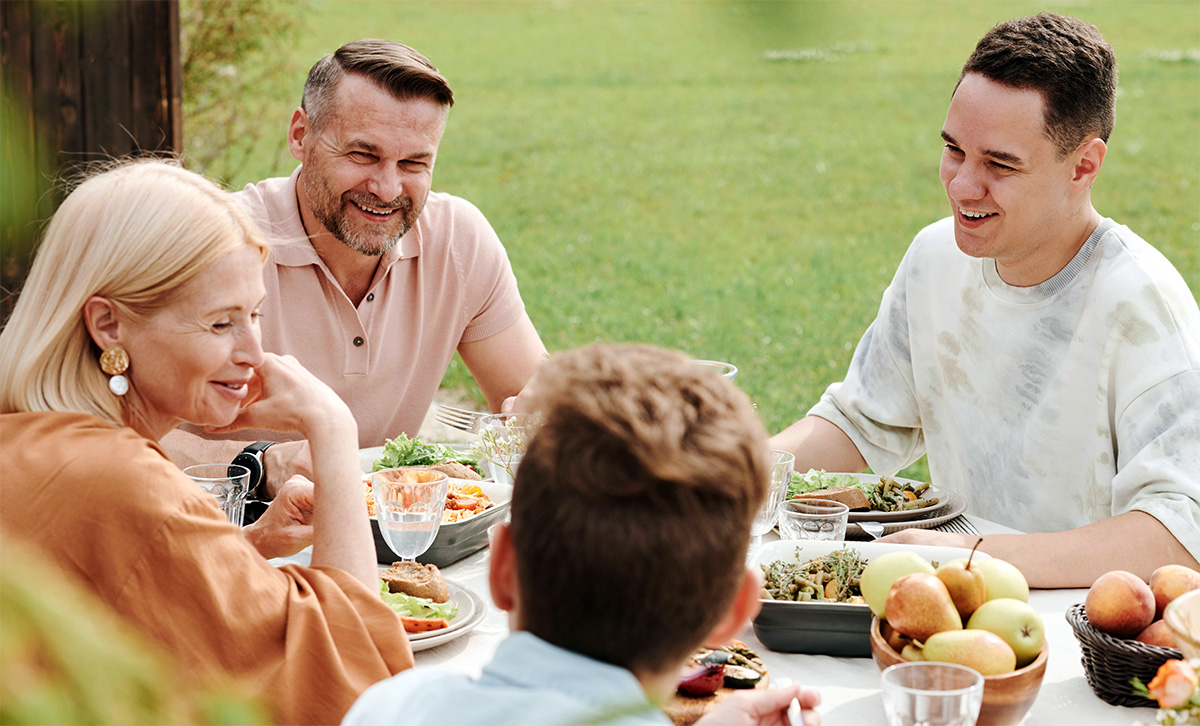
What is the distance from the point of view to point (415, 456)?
8.63 ft

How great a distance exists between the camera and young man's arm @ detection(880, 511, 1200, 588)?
206 centimetres

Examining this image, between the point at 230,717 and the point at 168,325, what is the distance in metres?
1.51

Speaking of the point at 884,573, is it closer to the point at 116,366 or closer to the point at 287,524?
the point at 287,524

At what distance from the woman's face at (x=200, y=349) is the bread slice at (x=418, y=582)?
0.40m

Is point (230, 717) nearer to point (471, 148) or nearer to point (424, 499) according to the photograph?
point (424, 499)

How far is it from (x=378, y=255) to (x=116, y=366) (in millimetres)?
1599

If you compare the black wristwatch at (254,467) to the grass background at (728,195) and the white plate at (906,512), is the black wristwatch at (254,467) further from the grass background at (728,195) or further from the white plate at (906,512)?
the grass background at (728,195)

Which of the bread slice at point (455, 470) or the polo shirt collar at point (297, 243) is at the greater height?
the polo shirt collar at point (297, 243)

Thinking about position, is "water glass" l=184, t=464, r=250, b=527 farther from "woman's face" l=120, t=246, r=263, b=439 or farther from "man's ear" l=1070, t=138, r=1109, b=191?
"man's ear" l=1070, t=138, r=1109, b=191

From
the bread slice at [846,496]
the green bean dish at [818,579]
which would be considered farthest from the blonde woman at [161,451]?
the bread slice at [846,496]

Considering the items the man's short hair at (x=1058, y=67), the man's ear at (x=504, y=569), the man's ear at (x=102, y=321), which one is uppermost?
the man's short hair at (x=1058, y=67)

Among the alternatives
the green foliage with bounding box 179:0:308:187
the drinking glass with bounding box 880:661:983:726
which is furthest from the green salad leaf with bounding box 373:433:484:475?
the green foliage with bounding box 179:0:308:187

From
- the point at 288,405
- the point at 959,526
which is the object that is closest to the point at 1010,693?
the point at 959,526

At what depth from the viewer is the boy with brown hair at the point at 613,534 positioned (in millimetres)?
1037
